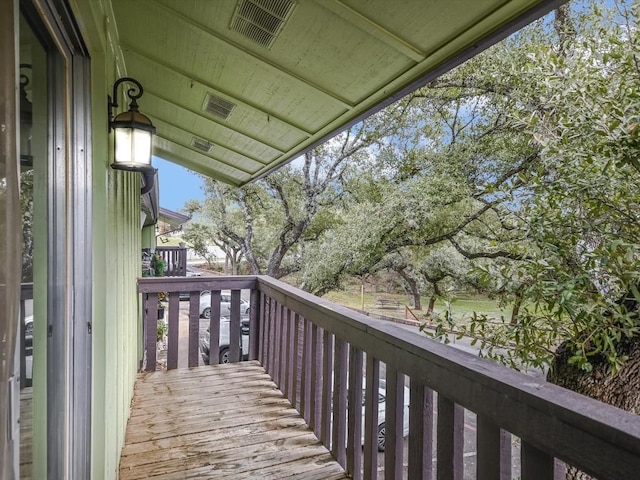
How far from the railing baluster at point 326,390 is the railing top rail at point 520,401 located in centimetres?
56

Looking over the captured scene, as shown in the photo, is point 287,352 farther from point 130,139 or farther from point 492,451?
point 492,451

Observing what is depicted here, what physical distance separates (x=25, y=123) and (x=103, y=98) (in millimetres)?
808

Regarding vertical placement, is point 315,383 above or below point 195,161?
below

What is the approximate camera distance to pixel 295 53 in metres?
1.91

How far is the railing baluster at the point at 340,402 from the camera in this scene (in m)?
2.03

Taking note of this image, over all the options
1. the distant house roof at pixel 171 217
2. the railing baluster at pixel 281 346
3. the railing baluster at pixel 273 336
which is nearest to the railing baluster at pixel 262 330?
the railing baluster at pixel 273 336

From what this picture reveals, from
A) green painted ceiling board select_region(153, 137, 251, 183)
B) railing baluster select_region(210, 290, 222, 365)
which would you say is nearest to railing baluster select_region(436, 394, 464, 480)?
railing baluster select_region(210, 290, 222, 365)

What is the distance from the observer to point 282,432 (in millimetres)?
2344

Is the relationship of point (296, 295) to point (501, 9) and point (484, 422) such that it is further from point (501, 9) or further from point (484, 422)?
point (501, 9)

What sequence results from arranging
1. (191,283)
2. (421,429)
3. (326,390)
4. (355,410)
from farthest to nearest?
(191,283) → (326,390) → (355,410) → (421,429)

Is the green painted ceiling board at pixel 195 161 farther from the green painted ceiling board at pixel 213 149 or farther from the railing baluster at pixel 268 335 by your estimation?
the railing baluster at pixel 268 335

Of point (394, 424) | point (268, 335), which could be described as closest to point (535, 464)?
point (394, 424)

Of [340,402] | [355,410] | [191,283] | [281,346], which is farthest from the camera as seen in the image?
[191,283]

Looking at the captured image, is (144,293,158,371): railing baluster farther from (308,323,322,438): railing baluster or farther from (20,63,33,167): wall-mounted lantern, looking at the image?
(20,63,33,167): wall-mounted lantern
